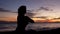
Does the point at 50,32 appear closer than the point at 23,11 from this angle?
No

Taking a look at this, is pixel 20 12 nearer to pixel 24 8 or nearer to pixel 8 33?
pixel 24 8

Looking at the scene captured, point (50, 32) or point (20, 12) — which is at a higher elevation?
point (20, 12)

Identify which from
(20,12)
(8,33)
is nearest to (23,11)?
(20,12)

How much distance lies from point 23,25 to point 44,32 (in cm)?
67

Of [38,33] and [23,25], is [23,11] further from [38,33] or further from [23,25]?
[38,33]

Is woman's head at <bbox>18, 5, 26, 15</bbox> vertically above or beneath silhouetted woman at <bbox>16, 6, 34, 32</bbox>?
above

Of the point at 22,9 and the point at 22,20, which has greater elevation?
the point at 22,9

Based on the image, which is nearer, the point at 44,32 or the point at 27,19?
the point at 27,19

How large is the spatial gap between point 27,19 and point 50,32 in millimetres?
775

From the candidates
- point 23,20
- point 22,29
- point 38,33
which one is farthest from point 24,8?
point 38,33

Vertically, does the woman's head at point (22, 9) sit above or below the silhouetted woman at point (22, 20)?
above

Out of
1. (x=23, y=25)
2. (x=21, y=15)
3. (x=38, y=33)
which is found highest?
(x=21, y=15)

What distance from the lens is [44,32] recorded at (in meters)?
3.91

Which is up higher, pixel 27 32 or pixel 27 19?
pixel 27 19
